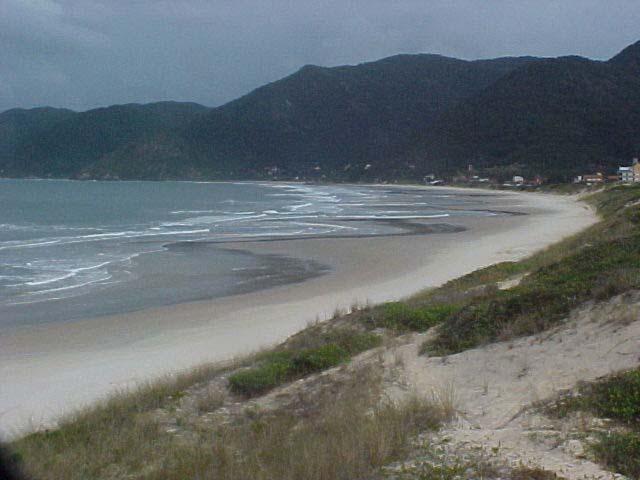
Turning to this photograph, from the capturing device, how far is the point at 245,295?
17188mm

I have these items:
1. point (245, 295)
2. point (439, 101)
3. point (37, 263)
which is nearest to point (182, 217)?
point (37, 263)

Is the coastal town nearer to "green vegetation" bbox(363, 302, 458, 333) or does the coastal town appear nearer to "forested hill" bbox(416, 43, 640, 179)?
"forested hill" bbox(416, 43, 640, 179)

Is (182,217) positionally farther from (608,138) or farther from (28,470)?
(608,138)

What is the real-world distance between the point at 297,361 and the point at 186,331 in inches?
221

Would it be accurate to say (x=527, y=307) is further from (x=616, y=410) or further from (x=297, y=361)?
(x=616, y=410)

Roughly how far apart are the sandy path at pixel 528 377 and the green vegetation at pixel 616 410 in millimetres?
143

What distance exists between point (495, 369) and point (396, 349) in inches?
62.3

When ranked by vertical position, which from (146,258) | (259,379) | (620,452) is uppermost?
(620,452)

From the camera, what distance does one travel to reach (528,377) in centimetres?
669

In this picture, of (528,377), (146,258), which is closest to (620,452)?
(528,377)

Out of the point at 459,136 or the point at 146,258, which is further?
the point at 459,136

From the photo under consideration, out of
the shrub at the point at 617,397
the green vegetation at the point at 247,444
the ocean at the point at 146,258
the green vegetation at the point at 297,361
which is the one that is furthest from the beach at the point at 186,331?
the shrub at the point at 617,397

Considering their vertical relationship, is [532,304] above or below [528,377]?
above

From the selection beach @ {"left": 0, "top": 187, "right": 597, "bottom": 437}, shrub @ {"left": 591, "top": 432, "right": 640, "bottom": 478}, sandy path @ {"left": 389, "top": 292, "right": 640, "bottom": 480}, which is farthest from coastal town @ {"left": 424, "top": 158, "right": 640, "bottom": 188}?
shrub @ {"left": 591, "top": 432, "right": 640, "bottom": 478}
